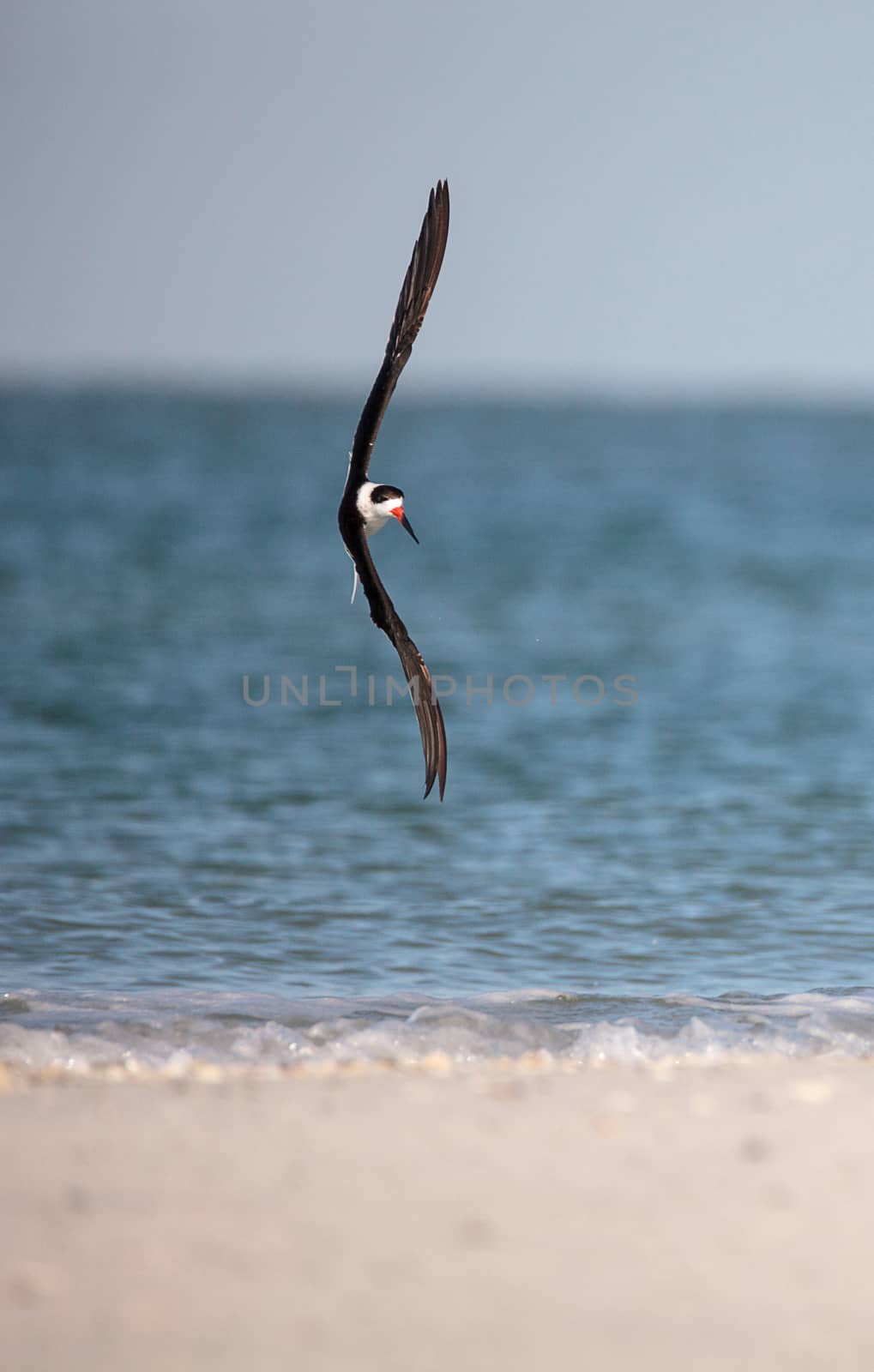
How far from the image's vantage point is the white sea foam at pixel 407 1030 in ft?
17.4

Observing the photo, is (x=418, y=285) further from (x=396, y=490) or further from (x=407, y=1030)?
(x=407, y=1030)

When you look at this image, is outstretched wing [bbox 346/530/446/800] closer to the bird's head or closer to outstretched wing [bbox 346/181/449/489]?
the bird's head

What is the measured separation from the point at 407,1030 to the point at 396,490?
231 centimetres

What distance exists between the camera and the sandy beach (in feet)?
11.0

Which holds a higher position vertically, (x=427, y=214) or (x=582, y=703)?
(x=427, y=214)

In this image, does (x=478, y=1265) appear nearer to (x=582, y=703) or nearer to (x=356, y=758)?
(x=356, y=758)

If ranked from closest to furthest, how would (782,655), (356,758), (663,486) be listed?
1. (356,758)
2. (782,655)
3. (663,486)

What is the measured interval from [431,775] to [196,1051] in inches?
61.8

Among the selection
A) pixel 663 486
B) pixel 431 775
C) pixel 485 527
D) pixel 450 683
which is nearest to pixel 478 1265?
pixel 431 775

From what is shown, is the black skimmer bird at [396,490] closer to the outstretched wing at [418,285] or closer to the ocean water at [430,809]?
the outstretched wing at [418,285]

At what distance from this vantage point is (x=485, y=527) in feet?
134

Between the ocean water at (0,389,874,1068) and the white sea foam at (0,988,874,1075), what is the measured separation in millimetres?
18

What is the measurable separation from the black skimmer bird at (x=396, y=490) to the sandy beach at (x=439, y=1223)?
0.95 m

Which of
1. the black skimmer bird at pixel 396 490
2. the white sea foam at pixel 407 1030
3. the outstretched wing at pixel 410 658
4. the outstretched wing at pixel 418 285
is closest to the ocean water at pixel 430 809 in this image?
the white sea foam at pixel 407 1030
